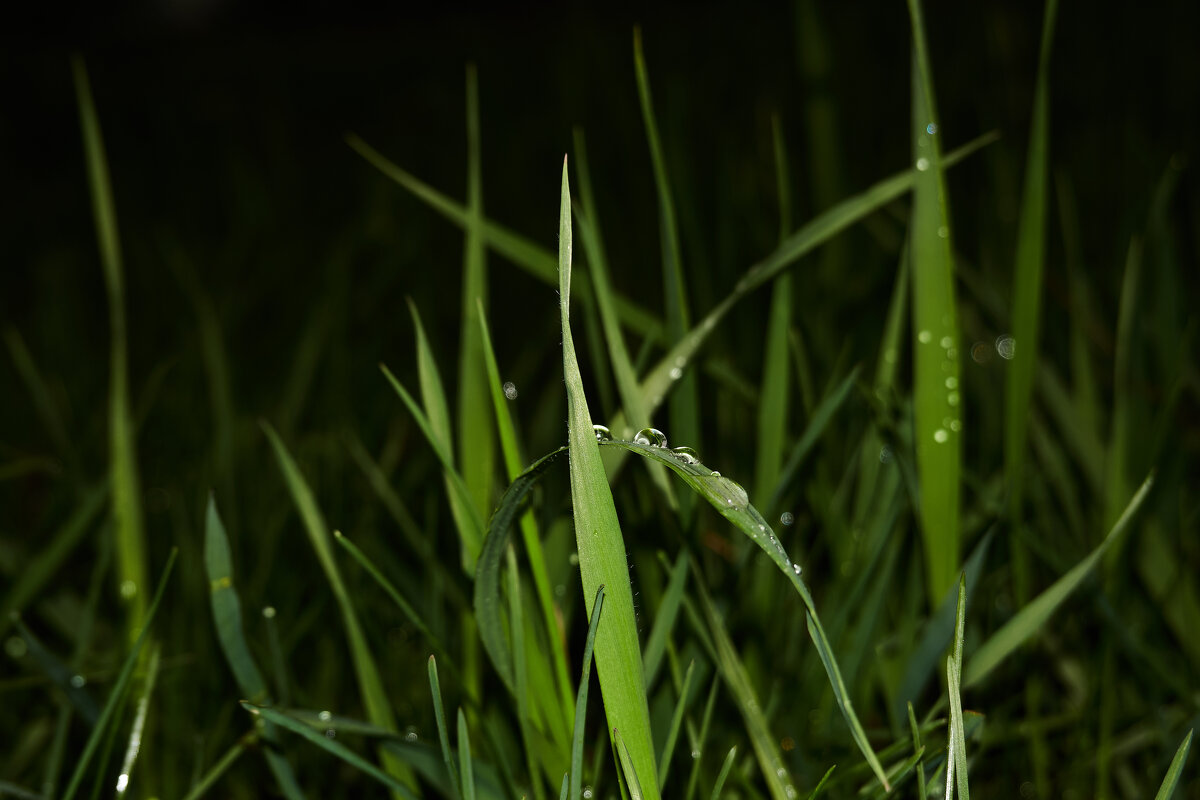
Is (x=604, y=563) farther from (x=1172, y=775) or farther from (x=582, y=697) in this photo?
(x=1172, y=775)

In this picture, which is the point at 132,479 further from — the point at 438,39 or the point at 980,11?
the point at 438,39

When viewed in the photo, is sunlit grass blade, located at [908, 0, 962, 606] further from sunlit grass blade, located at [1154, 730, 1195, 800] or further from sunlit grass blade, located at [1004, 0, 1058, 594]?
sunlit grass blade, located at [1154, 730, 1195, 800]

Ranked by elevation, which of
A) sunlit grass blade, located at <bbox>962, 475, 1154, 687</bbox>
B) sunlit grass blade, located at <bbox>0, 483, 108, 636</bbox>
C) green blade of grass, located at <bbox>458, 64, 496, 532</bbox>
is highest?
green blade of grass, located at <bbox>458, 64, 496, 532</bbox>

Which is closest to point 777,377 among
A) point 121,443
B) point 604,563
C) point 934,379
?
point 934,379

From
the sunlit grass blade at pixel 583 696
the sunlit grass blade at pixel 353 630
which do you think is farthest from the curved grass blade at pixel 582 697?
the sunlit grass blade at pixel 353 630

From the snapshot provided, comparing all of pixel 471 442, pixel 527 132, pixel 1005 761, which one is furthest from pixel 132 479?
pixel 527 132

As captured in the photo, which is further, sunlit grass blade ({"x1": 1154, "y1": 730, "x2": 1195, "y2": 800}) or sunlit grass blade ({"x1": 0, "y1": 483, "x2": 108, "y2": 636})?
sunlit grass blade ({"x1": 0, "y1": 483, "x2": 108, "y2": 636})

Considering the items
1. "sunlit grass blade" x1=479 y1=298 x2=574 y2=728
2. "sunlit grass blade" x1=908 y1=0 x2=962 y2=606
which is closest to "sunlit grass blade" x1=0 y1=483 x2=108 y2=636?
"sunlit grass blade" x1=479 y1=298 x2=574 y2=728
